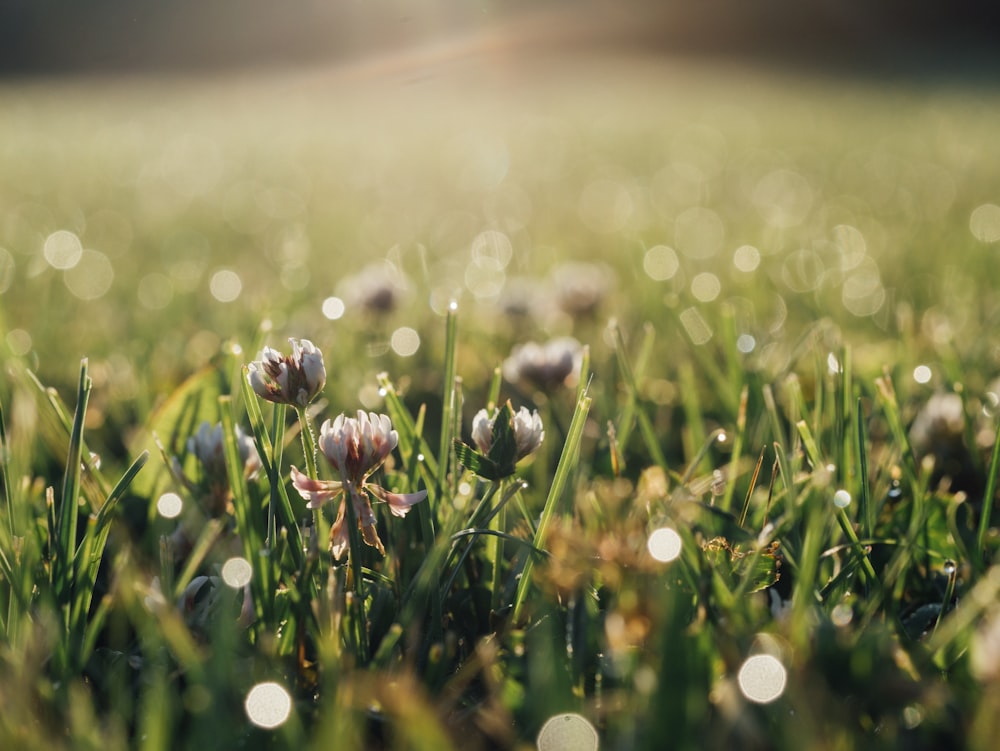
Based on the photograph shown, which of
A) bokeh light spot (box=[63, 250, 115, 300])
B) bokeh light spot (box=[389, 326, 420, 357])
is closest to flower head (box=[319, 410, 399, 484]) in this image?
bokeh light spot (box=[389, 326, 420, 357])

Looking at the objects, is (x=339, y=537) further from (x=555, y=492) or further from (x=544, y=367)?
(x=544, y=367)

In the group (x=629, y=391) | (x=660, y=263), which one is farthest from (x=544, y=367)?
(x=660, y=263)

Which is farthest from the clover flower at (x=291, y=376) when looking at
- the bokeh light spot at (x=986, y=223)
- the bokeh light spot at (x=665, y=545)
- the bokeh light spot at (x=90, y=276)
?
the bokeh light spot at (x=986, y=223)

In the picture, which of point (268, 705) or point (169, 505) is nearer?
point (268, 705)

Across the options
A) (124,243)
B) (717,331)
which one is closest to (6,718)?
(717,331)

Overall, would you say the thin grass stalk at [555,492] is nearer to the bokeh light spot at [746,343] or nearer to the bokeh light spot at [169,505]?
the bokeh light spot at [169,505]

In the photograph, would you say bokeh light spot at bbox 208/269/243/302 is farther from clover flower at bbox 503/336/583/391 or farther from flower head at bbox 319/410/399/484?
Answer: flower head at bbox 319/410/399/484

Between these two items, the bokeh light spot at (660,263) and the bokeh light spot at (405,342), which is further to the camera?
the bokeh light spot at (660,263)
